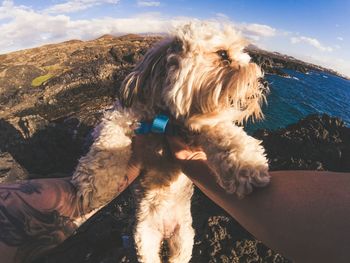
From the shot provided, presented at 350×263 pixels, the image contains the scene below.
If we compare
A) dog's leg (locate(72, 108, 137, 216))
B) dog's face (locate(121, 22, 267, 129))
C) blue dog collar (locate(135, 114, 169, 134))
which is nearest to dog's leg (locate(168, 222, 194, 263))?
dog's leg (locate(72, 108, 137, 216))

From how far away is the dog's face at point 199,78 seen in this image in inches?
133

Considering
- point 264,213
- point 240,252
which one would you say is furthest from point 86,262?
point 264,213

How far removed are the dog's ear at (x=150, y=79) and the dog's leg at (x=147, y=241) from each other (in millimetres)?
1585

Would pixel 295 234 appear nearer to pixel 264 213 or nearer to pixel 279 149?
pixel 264 213

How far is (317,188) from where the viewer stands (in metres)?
1.78

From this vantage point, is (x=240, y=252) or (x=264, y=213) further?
(x=240, y=252)

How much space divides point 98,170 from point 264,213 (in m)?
1.98

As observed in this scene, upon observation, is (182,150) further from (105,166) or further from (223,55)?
(223,55)

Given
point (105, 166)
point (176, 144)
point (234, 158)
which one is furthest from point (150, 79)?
point (234, 158)

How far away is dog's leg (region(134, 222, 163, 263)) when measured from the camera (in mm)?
4145

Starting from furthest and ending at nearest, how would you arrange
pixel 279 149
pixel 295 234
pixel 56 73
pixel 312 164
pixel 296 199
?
1. pixel 56 73
2. pixel 279 149
3. pixel 312 164
4. pixel 296 199
5. pixel 295 234

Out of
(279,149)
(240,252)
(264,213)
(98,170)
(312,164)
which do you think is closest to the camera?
(264,213)

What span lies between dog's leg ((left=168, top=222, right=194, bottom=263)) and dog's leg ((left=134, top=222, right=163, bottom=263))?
24cm

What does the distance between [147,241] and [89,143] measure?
2.15 metres
